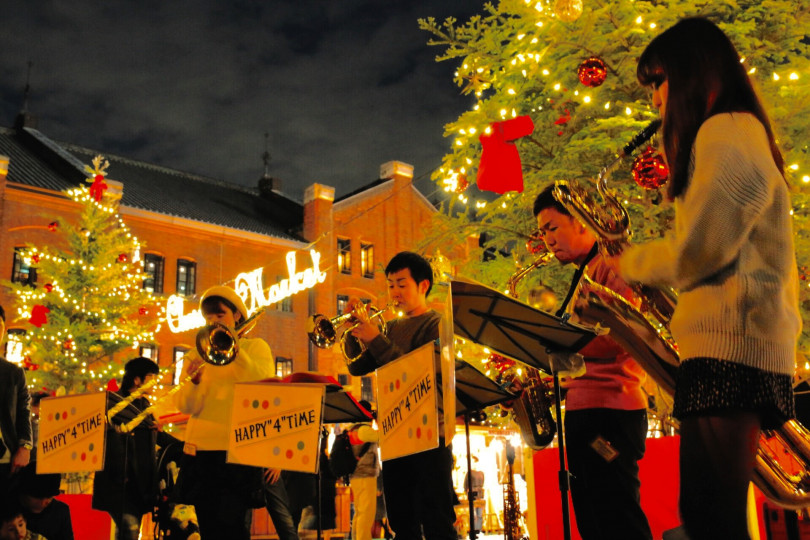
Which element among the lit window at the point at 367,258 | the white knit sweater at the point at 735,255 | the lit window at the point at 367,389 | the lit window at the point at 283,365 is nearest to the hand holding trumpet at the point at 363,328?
the white knit sweater at the point at 735,255

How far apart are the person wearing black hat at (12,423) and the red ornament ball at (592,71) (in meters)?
6.48

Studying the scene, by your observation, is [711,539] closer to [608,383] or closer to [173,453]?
[608,383]

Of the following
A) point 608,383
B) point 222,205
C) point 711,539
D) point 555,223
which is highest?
point 222,205

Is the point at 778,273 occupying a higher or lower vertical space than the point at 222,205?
lower

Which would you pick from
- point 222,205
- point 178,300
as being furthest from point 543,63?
point 222,205

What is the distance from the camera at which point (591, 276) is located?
325 centimetres

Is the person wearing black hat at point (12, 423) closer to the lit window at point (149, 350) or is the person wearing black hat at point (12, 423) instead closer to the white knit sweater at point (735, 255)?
the white knit sweater at point (735, 255)

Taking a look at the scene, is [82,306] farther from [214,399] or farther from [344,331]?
[344,331]

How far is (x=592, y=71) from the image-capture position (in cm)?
805

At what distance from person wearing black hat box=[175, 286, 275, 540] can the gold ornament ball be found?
5.65 m

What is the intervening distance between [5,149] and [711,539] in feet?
95.6

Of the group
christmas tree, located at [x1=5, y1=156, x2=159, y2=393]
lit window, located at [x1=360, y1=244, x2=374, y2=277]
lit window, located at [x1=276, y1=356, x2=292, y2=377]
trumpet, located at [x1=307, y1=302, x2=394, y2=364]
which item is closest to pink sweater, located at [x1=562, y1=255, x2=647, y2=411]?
trumpet, located at [x1=307, y1=302, x2=394, y2=364]

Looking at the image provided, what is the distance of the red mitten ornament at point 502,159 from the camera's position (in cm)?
838

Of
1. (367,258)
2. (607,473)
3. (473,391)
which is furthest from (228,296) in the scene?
(367,258)
